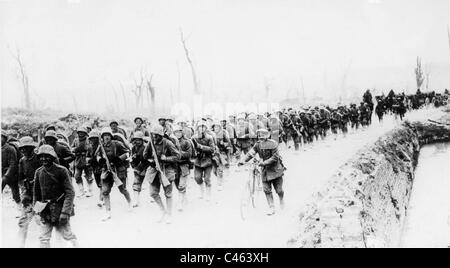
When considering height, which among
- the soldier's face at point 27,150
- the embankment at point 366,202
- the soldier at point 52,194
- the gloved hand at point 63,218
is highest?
the soldier's face at point 27,150

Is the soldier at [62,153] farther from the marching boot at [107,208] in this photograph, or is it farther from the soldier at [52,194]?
the soldier at [52,194]

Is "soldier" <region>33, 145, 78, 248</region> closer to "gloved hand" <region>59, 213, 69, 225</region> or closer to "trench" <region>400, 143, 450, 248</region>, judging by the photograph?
"gloved hand" <region>59, 213, 69, 225</region>

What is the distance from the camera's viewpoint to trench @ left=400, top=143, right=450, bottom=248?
666 centimetres

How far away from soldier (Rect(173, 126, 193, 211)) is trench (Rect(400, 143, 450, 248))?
412 centimetres

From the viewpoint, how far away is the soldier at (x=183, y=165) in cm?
698

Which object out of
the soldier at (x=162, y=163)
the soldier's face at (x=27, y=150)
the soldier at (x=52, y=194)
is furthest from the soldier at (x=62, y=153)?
the soldier at (x=52, y=194)

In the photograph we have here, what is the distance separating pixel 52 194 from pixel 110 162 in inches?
79.9

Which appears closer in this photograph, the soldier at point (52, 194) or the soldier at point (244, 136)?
the soldier at point (52, 194)

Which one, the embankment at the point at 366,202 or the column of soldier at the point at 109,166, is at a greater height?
the column of soldier at the point at 109,166

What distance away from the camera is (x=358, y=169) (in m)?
8.16

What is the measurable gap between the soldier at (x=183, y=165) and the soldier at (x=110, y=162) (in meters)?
0.93

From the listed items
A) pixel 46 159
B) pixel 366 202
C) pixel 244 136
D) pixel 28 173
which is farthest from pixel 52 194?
pixel 244 136

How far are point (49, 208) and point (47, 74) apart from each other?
25.4 feet
